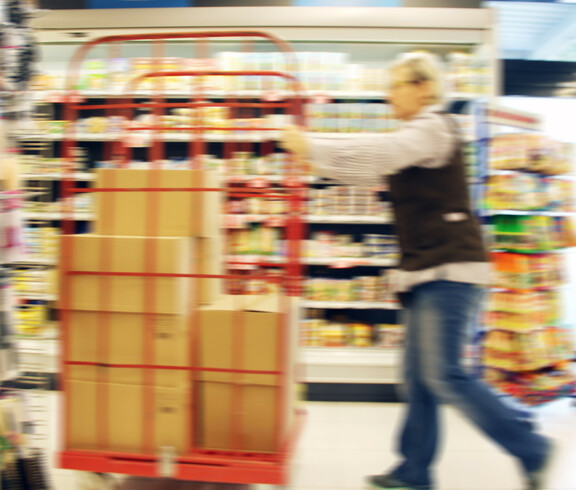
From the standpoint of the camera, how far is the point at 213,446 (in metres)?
1.83

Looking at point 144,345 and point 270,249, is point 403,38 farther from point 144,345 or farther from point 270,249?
point 144,345

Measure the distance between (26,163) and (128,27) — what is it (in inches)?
61.8

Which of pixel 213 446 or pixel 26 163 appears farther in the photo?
pixel 26 163

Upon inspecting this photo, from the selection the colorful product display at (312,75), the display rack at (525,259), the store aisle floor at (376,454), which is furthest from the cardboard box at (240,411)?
the colorful product display at (312,75)

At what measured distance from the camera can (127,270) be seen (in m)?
1.75

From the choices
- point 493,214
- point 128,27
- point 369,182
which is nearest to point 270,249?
point 493,214

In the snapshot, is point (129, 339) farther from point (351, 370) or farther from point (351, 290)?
point (351, 290)

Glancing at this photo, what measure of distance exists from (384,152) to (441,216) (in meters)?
0.32

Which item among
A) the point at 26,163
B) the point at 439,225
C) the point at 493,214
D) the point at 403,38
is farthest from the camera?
the point at 403,38

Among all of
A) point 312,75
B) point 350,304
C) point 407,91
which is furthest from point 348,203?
point 407,91

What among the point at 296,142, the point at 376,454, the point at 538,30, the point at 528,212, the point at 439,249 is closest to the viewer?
the point at 296,142

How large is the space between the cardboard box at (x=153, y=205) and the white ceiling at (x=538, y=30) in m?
3.12

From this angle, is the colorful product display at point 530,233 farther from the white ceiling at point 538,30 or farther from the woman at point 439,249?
the white ceiling at point 538,30

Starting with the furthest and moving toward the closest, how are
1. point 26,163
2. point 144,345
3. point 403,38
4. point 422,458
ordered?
point 403,38 < point 26,163 < point 422,458 < point 144,345
